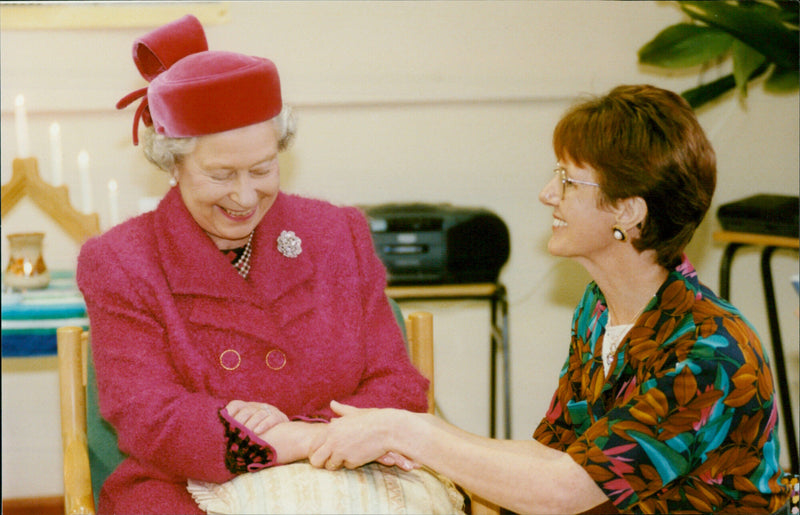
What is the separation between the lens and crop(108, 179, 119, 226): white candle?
2670 millimetres

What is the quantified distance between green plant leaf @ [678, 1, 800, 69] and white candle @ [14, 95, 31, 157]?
2.09m

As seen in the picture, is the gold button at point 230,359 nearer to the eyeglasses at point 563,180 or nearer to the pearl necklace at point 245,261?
the pearl necklace at point 245,261

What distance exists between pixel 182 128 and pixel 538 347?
1436 millimetres

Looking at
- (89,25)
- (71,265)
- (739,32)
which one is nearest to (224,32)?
(89,25)

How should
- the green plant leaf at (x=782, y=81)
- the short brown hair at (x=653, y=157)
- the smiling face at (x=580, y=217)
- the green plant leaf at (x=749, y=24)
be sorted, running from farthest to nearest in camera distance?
the green plant leaf at (x=782, y=81)
the green plant leaf at (x=749, y=24)
the smiling face at (x=580, y=217)
the short brown hair at (x=653, y=157)

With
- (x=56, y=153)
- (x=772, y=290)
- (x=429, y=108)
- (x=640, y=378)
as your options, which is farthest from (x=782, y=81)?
(x=56, y=153)

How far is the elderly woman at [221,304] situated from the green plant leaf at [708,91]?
4.80 ft

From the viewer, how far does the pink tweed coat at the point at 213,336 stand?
1.62 m

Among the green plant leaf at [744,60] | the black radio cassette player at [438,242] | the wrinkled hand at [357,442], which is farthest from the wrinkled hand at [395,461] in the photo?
the green plant leaf at [744,60]

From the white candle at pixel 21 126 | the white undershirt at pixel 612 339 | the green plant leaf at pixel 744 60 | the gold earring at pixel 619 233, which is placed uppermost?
the green plant leaf at pixel 744 60

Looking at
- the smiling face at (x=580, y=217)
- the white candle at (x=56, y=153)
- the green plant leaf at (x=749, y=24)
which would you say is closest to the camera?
the smiling face at (x=580, y=217)

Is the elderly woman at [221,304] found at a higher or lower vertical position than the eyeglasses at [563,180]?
lower

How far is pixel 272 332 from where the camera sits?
1.72 m

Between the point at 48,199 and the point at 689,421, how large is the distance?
6.85 feet
